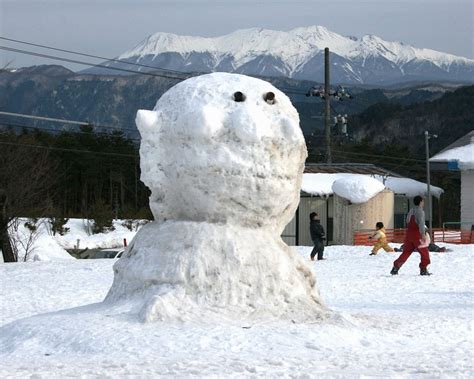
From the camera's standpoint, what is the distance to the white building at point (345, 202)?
1487 inches

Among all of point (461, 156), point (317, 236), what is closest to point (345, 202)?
point (461, 156)

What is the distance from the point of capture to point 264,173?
11.4 metres

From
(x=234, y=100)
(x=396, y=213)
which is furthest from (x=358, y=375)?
(x=396, y=213)

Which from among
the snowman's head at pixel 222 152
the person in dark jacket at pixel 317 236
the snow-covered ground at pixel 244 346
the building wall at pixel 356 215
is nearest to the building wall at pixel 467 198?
the building wall at pixel 356 215

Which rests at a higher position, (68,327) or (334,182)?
(334,182)

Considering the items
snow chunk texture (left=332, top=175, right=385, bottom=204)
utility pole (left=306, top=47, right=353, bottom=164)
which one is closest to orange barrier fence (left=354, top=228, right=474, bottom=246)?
snow chunk texture (left=332, top=175, right=385, bottom=204)

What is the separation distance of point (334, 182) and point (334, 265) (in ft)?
51.5

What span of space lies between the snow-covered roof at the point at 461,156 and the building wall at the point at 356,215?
267 cm

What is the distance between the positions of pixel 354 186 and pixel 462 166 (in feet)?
14.1

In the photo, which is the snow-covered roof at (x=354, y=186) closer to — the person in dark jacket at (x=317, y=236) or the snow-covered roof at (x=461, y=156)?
the snow-covered roof at (x=461, y=156)

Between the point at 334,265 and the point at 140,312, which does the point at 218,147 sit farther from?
the point at 334,265

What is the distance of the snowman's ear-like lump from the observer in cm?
1149

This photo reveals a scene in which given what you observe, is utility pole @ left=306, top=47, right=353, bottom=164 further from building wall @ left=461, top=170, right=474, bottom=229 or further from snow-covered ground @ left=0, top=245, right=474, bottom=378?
snow-covered ground @ left=0, top=245, right=474, bottom=378

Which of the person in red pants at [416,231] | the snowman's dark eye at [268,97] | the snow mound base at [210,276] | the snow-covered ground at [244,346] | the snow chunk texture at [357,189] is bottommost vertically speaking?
the snow-covered ground at [244,346]
